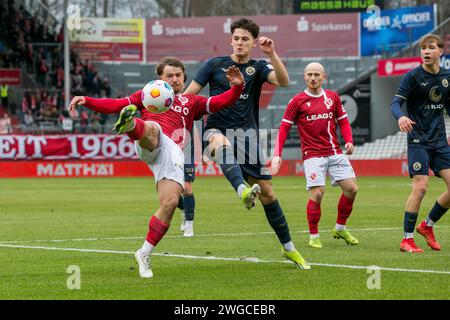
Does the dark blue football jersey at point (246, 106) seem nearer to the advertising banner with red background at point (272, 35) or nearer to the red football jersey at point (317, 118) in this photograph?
the red football jersey at point (317, 118)

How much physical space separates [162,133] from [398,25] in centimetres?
3984

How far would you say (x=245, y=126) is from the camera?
10609 mm

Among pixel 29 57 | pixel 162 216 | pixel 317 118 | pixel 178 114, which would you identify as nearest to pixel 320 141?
pixel 317 118

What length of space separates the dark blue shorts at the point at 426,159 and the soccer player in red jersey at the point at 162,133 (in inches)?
111

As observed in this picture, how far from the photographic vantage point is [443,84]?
11.7 m

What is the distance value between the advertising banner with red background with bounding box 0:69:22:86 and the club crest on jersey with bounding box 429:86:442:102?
121ft

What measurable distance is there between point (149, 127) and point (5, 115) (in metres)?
34.0

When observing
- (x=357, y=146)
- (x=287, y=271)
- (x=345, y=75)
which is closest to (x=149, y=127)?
(x=287, y=271)

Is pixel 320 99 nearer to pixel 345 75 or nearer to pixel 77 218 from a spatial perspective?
pixel 77 218

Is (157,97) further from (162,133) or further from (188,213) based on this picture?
(188,213)

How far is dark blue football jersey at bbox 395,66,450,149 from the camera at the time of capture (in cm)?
1170

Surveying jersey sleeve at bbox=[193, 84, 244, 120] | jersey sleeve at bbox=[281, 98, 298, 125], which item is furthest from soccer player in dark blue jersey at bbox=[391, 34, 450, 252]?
jersey sleeve at bbox=[193, 84, 244, 120]

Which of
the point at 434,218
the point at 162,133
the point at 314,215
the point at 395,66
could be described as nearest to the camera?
the point at 162,133
